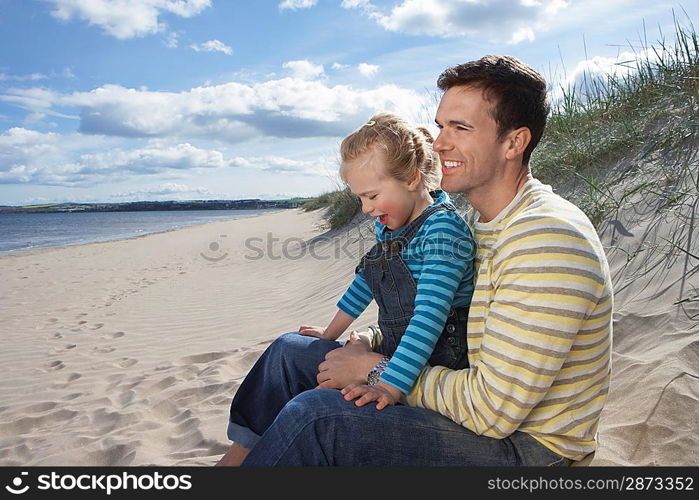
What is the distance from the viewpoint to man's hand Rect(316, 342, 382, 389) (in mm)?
1868

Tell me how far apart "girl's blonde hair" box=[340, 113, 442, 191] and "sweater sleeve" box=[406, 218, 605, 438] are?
0.82 meters

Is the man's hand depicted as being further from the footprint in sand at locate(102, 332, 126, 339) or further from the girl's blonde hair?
the footprint in sand at locate(102, 332, 126, 339)

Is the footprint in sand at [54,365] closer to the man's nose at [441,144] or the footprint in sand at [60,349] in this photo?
the footprint in sand at [60,349]

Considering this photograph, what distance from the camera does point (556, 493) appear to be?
1.57m

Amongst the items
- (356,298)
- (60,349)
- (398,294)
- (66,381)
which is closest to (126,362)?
(66,381)

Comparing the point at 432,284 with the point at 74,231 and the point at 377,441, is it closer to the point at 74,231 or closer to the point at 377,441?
the point at 377,441

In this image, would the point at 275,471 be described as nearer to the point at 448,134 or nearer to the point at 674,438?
the point at 448,134

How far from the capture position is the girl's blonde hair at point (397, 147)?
229 cm

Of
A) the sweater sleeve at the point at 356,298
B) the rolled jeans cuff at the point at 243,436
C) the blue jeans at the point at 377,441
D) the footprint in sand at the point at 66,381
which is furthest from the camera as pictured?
the footprint in sand at the point at 66,381

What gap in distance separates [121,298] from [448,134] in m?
7.46

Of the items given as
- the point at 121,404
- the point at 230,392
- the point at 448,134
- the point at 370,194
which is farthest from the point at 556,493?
the point at 121,404

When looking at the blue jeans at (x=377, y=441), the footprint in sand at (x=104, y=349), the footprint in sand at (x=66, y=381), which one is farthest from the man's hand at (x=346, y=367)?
the footprint in sand at (x=104, y=349)

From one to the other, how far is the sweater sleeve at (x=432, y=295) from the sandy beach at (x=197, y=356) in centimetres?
93

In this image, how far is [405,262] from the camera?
7.09 ft
